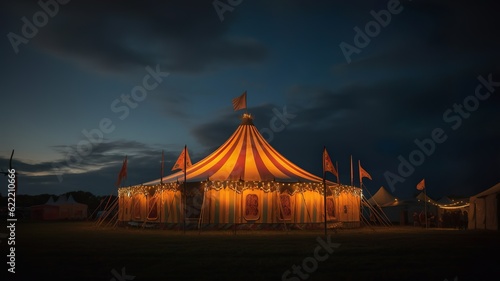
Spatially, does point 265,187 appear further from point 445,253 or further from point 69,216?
point 69,216

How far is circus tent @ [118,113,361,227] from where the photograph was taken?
17.2 m

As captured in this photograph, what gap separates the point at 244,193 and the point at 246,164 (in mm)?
1559

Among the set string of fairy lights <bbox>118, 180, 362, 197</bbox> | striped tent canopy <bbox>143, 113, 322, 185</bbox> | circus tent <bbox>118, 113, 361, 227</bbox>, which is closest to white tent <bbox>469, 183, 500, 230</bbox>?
circus tent <bbox>118, 113, 361, 227</bbox>

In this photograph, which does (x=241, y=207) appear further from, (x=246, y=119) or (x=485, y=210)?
(x=485, y=210)

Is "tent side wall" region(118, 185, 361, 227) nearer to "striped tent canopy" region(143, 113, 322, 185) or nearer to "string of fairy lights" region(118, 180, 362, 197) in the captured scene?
"string of fairy lights" region(118, 180, 362, 197)

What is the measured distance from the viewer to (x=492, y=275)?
6.41 meters

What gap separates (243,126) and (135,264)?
13.7m

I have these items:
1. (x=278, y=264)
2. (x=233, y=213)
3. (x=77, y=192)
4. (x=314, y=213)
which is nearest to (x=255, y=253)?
(x=278, y=264)

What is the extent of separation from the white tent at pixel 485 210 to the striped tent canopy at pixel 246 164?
6.78 meters

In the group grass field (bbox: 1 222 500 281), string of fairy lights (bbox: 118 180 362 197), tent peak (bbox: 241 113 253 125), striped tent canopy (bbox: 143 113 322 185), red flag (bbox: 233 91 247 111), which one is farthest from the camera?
tent peak (bbox: 241 113 253 125)

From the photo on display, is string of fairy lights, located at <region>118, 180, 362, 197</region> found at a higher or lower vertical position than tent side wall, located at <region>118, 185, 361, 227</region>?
higher

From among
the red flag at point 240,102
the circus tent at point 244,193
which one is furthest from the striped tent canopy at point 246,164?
the red flag at point 240,102

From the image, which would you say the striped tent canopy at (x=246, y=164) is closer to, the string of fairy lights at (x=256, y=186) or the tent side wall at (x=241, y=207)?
the string of fairy lights at (x=256, y=186)

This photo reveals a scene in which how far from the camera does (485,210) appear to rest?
736 inches
